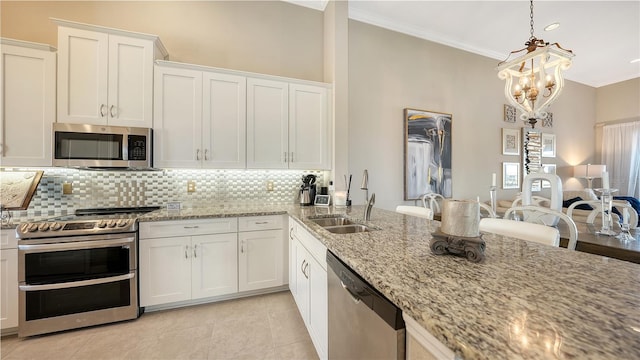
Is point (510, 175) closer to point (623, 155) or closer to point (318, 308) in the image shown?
point (623, 155)

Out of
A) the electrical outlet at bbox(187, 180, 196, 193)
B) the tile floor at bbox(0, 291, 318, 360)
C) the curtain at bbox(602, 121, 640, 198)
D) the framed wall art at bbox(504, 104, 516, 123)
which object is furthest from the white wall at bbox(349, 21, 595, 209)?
the curtain at bbox(602, 121, 640, 198)

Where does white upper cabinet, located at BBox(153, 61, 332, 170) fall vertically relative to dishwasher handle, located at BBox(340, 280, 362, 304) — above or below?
above

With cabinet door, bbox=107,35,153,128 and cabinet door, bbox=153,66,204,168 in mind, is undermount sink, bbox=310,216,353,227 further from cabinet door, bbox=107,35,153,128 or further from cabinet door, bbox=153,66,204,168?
cabinet door, bbox=107,35,153,128

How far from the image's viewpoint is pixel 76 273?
1929mm

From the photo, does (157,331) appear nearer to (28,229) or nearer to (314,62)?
(28,229)

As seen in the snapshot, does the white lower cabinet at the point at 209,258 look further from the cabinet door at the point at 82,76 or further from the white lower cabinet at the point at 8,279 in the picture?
the cabinet door at the point at 82,76

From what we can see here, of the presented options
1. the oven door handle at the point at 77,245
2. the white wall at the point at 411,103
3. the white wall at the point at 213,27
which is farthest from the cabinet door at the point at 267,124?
the oven door handle at the point at 77,245

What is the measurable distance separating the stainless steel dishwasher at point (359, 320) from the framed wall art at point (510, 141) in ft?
15.1

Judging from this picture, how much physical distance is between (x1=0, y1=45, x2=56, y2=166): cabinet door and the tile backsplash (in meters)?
0.31

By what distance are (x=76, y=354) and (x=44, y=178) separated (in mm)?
1673

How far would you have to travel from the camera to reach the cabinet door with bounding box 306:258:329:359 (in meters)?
1.41

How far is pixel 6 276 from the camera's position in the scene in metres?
1.85

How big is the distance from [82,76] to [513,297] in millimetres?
3350

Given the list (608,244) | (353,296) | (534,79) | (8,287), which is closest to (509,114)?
(534,79)
